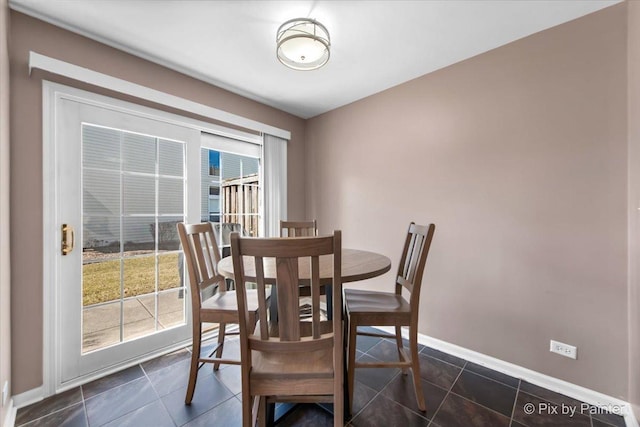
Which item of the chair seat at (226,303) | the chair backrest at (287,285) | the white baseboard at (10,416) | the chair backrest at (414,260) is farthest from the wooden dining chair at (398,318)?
the white baseboard at (10,416)

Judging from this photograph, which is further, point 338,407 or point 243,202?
point 243,202

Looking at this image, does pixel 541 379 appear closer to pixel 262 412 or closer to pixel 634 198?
pixel 634 198

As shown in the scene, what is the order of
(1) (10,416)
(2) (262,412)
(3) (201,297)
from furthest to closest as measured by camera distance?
1. (3) (201,297)
2. (1) (10,416)
3. (2) (262,412)

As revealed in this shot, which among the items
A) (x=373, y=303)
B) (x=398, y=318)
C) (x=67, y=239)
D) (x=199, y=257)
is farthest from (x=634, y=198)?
(x=67, y=239)

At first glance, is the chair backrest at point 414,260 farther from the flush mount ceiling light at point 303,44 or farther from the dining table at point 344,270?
the flush mount ceiling light at point 303,44

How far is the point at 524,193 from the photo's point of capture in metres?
1.92

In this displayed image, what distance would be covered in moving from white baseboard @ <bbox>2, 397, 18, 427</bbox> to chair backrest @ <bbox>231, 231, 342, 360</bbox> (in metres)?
1.50

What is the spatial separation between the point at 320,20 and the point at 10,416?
9.77 feet

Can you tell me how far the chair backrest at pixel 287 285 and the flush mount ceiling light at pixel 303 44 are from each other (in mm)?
1259

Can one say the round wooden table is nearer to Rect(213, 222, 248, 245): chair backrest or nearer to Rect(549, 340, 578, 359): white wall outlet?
Rect(213, 222, 248, 245): chair backrest

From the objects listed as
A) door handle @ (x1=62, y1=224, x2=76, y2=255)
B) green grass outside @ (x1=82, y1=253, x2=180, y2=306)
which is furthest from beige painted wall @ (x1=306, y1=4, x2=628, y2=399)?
door handle @ (x1=62, y1=224, x2=76, y2=255)

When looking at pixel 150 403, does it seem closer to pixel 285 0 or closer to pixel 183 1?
pixel 183 1

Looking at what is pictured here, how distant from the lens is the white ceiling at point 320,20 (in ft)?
5.35

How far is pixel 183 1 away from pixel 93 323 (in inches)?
89.4
